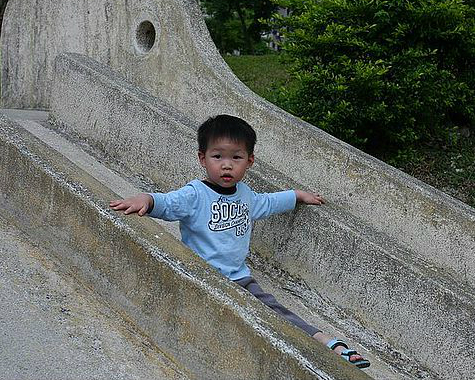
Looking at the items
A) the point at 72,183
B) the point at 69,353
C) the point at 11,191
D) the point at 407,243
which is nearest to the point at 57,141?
the point at 11,191

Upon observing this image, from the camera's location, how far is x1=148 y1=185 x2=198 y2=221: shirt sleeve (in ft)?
14.0

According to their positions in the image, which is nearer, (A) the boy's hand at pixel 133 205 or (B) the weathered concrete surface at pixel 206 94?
(A) the boy's hand at pixel 133 205

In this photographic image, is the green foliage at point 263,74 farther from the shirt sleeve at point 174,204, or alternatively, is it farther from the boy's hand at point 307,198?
the shirt sleeve at point 174,204

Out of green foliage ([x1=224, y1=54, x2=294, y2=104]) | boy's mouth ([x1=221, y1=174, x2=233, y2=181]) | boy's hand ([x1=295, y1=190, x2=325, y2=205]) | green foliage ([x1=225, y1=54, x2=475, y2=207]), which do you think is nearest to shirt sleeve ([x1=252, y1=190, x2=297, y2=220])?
boy's hand ([x1=295, y1=190, x2=325, y2=205])

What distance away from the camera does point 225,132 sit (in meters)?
4.50

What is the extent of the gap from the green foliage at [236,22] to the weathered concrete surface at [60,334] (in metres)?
15.4

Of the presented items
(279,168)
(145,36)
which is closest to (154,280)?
(279,168)

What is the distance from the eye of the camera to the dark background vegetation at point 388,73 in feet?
27.1

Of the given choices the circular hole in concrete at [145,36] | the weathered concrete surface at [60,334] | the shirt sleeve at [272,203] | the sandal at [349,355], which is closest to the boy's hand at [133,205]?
the weathered concrete surface at [60,334]

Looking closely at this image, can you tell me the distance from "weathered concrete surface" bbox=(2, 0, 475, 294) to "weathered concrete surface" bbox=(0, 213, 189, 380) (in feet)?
6.96

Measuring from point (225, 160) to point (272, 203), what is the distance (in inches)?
22.8

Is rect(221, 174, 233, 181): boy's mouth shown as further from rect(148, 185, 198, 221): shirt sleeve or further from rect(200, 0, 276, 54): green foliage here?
rect(200, 0, 276, 54): green foliage

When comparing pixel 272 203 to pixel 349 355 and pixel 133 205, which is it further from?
pixel 349 355

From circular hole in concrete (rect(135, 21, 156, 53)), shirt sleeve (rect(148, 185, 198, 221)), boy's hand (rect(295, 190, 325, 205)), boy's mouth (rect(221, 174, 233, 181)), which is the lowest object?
boy's hand (rect(295, 190, 325, 205))
